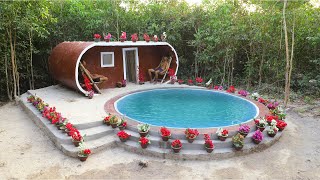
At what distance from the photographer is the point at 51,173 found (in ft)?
17.9

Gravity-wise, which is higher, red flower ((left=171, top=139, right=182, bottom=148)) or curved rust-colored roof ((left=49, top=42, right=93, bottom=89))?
curved rust-colored roof ((left=49, top=42, right=93, bottom=89))

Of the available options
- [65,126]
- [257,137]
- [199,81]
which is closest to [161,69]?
[199,81]

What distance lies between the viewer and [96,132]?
6.85 meters

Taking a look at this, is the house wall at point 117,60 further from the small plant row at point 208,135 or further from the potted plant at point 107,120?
the small plant row at point 208,135

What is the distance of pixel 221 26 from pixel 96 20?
229 inches

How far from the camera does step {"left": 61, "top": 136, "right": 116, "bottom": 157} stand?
6.14 metres

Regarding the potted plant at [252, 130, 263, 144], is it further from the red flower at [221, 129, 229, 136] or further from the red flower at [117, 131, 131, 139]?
the red flower at [117, 131, 131, 139]

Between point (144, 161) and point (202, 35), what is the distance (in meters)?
8.34

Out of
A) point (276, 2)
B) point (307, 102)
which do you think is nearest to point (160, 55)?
point (276, 2)

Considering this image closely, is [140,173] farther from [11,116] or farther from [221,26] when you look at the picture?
[221,26]

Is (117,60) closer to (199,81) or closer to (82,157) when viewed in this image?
(199,81)

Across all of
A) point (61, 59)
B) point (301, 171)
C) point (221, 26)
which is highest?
point (221, 26)

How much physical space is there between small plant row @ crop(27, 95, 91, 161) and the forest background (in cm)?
316

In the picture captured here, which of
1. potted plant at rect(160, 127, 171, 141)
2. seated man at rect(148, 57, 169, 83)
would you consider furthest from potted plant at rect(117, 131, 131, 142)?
seated man at rect(148, 57, 169, 83)
